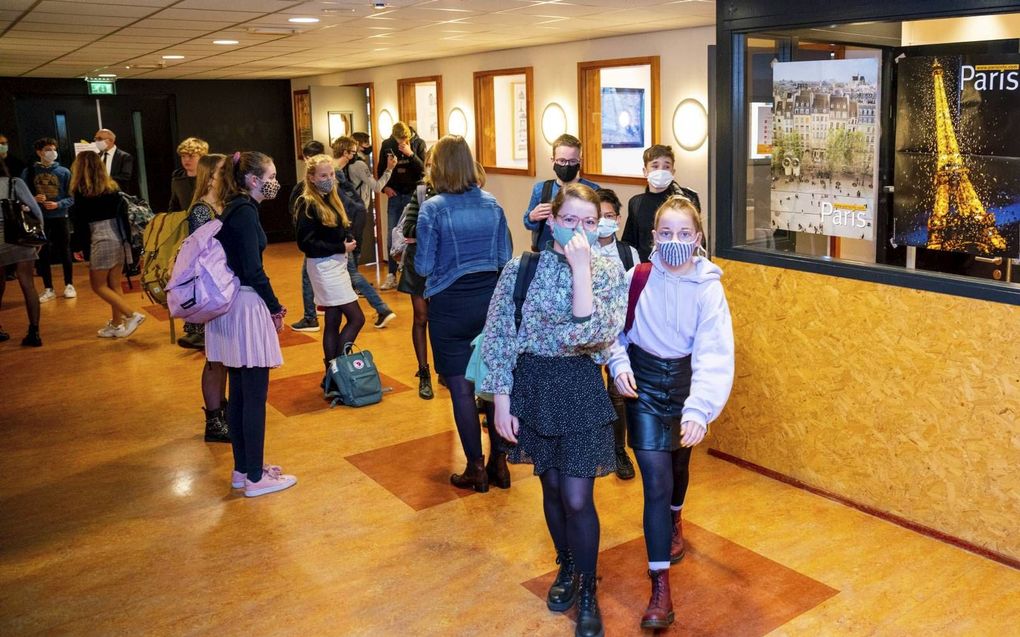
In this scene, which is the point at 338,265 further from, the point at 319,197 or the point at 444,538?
the point at 444,538

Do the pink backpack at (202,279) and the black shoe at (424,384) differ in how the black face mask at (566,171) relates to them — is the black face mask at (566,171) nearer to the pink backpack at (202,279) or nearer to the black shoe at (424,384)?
the pink backpack at (202,279)

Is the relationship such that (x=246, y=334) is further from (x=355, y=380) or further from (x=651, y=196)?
(x=651, y=196)

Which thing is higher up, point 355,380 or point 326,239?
point 326,239

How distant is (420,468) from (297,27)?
440cm

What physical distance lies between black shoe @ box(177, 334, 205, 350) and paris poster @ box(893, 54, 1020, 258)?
561cm

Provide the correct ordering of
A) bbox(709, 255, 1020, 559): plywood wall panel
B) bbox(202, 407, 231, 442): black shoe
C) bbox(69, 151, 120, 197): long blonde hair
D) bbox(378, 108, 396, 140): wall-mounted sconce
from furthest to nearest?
1. bbox(378, 108, 396, 140): wall-mounted sconce
2. bbox(69, 151, 120, 197): long blonde hair
3. bbox(202, 407, 231, 442): black shoe
4. bbox(709, 255, 1020, 559): plywood wall panel

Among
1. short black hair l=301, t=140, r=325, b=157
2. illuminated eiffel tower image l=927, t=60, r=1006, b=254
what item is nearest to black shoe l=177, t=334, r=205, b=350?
short black hair l=301, t=140, r=325, b=157

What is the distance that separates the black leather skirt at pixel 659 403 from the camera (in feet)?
10.4

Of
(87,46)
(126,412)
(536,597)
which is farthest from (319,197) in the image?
(87,46)

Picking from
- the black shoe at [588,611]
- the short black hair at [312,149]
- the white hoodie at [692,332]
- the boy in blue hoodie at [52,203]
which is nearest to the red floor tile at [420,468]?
the black shoe at [588,611]

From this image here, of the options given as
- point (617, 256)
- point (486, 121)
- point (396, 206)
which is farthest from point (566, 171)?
point (486, 121)

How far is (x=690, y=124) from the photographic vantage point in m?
7.96

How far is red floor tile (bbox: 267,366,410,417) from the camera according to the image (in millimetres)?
6047

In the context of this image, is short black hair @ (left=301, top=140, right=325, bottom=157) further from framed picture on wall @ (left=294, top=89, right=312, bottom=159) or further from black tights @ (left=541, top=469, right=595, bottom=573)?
framed picture on wall @ (left=294, top=89, right=312, bottom=159)
